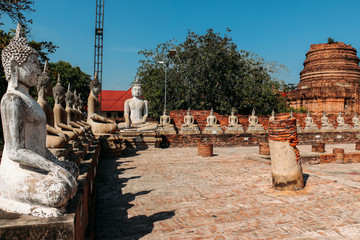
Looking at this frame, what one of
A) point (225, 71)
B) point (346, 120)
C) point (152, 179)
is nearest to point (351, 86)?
point (346, 120)

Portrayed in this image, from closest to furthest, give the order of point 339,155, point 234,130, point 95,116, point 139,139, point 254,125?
point 339,155 → point 95,116 → point 139,139 → point 234,130 → point 254,125

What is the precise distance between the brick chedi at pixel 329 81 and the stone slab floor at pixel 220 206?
69.3ft

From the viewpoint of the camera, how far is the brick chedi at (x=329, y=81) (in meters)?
24.7

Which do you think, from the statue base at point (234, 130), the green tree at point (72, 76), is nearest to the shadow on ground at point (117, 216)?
the statue base at point (234, 130)

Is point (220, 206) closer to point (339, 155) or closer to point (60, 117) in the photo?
point (60, 117)

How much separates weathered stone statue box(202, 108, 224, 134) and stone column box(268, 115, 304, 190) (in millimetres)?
9365

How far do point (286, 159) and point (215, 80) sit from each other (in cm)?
1515

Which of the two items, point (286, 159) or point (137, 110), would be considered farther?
point (137, 110)

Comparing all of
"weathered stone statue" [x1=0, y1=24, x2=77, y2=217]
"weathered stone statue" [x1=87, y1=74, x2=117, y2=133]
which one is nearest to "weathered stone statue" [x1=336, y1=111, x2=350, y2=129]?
"weathered stone statue" [x1=87, y1=74, x2=117, y2=133]

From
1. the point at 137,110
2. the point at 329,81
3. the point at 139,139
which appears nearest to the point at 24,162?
the point at 139,139

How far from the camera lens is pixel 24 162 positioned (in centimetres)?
187

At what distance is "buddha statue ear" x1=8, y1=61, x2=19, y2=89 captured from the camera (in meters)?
2.00

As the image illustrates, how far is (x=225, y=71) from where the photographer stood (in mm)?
19531

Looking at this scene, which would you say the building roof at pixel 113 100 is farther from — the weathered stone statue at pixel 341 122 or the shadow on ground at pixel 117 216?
the shadow on ground at pixel 117 216
